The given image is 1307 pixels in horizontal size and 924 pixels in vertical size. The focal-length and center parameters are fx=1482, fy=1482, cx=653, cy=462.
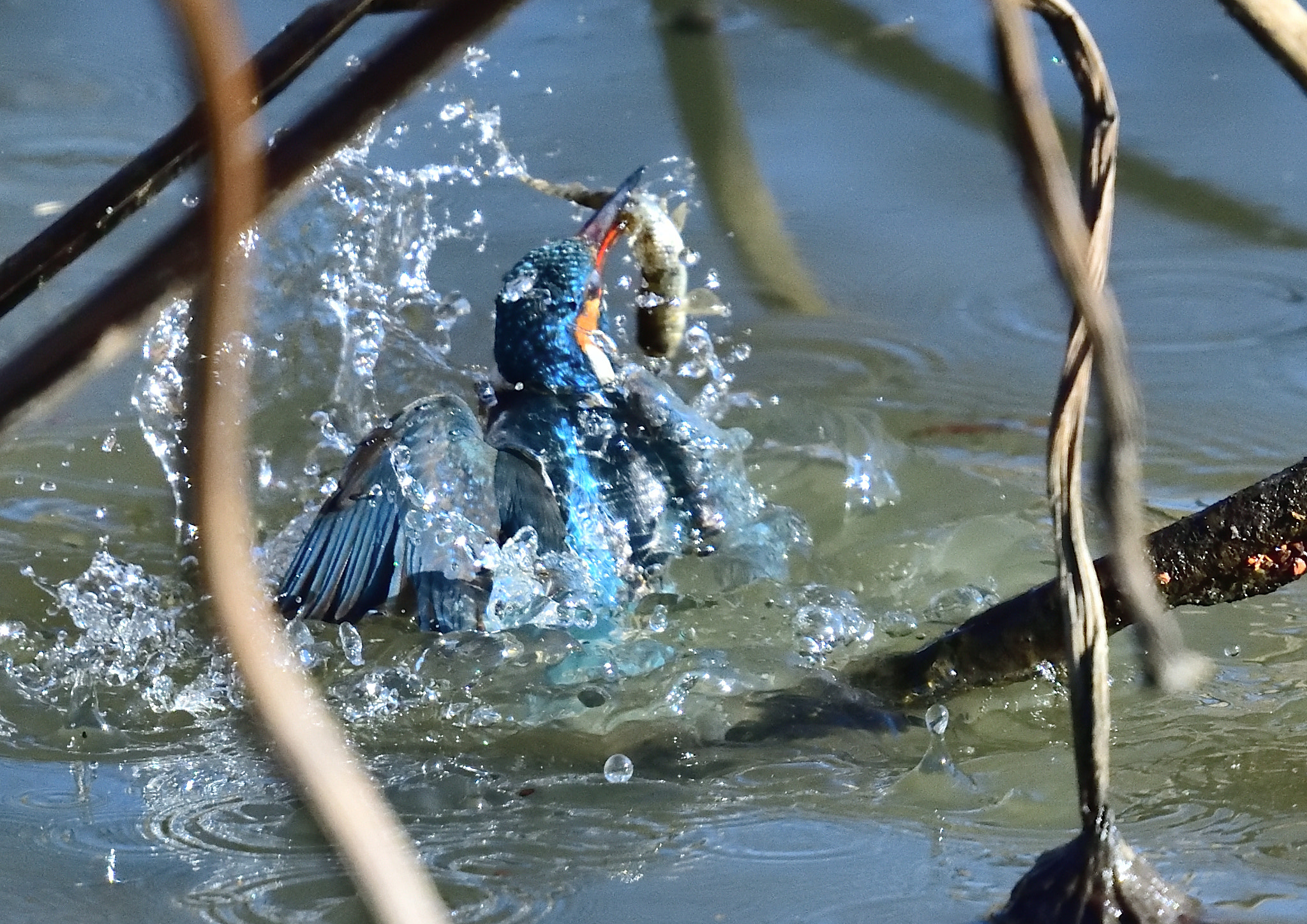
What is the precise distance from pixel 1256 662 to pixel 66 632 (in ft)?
7.31

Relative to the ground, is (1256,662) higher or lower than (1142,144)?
lower

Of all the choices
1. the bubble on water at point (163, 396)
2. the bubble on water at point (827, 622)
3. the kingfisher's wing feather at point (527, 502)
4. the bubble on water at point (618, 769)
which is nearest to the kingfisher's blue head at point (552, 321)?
the kingfisher's wing feather at point (527, 502)

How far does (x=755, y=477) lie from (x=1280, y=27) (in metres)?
2.85

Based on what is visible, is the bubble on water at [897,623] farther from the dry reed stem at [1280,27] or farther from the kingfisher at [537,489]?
the dry reed stem at [1280,27]

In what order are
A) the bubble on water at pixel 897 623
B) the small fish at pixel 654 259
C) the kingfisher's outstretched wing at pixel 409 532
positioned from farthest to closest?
the small fish at pixel 654 259 → the bubble on water at pixel 897 623 → the kingfisher's outstretched wing at pixel 409 532

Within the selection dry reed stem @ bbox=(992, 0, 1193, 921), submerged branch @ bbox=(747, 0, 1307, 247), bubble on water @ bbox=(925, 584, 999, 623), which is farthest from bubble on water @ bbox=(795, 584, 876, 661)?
submerged branch @ bbox=(747, 0, 1307, 247)

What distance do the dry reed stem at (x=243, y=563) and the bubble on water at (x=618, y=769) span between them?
5.45 feet

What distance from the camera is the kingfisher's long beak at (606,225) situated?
3.18m

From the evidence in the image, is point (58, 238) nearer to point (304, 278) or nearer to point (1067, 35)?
point (1067, 35)

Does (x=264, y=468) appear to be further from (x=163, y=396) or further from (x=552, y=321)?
(x=552, y=321)

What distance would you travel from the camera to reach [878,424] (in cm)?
381

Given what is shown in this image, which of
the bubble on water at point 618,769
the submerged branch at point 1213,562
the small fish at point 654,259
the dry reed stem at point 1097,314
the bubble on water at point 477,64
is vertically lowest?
the bubble on water at point 618,769

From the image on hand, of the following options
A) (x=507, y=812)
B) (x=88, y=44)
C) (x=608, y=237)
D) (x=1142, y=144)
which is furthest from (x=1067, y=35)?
(x=88, y=44)

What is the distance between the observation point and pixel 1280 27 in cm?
75
